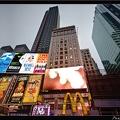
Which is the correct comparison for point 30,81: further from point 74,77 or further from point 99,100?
point 99,100

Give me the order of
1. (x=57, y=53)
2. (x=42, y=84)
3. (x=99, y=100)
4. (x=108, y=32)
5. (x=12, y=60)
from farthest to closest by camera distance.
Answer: (x=108, y=32) → (x=57, y=53) → (x=12, y=60) → (x=42, y=84) → (x=99, y=100)

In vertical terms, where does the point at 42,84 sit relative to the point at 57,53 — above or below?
below

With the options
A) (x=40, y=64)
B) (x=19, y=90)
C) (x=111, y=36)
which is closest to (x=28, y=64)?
(x=40, y=64)

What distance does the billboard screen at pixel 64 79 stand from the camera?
21250 mm

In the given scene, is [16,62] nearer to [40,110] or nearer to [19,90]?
[19,90]

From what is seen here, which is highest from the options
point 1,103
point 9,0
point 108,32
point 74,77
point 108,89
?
point 108,32

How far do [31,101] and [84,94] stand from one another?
29.1 ft

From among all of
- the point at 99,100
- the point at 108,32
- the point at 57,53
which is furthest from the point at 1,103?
the point at 108,32

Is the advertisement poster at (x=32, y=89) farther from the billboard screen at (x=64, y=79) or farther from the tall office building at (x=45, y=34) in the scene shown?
the tall office building at (x=45, y=34)

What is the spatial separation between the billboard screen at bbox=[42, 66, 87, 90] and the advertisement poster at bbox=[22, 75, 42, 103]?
1.52 metres

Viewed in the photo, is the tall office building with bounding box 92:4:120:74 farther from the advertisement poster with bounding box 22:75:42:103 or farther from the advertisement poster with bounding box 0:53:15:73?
the advertisement poster with bounding box 0:53:15:73

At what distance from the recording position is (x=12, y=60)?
24.5m

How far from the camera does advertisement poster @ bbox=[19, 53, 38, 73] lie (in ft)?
72.7

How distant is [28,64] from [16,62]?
2607 millimetres
